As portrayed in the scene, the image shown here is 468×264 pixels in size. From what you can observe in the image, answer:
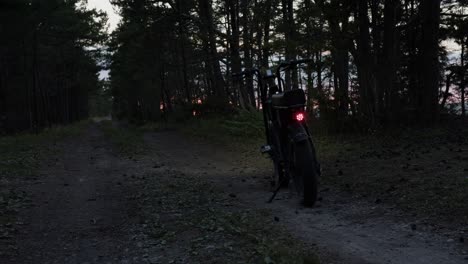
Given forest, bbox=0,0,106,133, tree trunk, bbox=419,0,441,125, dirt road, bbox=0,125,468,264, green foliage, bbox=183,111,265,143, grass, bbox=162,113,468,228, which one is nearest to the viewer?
dirt road, bbox=0,125,468,264

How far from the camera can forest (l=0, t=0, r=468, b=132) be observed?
44.7 ft

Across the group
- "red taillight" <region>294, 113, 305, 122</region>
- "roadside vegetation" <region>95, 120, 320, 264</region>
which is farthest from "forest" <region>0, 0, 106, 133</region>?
"red taillight" <region>294, 113, 305, 122</region>

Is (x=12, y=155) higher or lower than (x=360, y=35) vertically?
lower

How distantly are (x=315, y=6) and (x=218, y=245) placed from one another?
11928 millimetres


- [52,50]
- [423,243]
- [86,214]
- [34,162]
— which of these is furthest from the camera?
[52,50]

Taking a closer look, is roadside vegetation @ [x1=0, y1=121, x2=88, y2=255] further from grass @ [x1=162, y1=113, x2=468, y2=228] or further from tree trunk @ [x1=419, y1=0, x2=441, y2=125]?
tree trunk @ [x1=419, y1=0, x2=441, y2=125]

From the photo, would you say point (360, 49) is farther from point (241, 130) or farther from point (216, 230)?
point (216, 230)

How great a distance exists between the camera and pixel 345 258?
13.6ft

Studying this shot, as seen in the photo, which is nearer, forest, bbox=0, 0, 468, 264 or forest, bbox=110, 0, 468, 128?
forest, bbox=0, 0, 468, 264

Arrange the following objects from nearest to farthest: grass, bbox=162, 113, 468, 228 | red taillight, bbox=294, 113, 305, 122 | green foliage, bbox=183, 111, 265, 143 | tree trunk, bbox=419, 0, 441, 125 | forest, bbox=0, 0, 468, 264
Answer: forest, bbox=0, 0, 468, 264 < grass, bbox=162, 113, 468, 228 < red taillight, bbox=294, 113, 305, 122 < tree trunk, bbox=419, 0, 441, 125 < green foliage, bbox=183, 111, 265, 143

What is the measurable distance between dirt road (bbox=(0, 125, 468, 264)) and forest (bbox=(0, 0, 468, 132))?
2.70 meters

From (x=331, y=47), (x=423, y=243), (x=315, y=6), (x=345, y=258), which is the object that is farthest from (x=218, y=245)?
(x=315, y=6)

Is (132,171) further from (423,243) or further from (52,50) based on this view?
(52,50)

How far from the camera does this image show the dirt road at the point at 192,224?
436 centimetres
